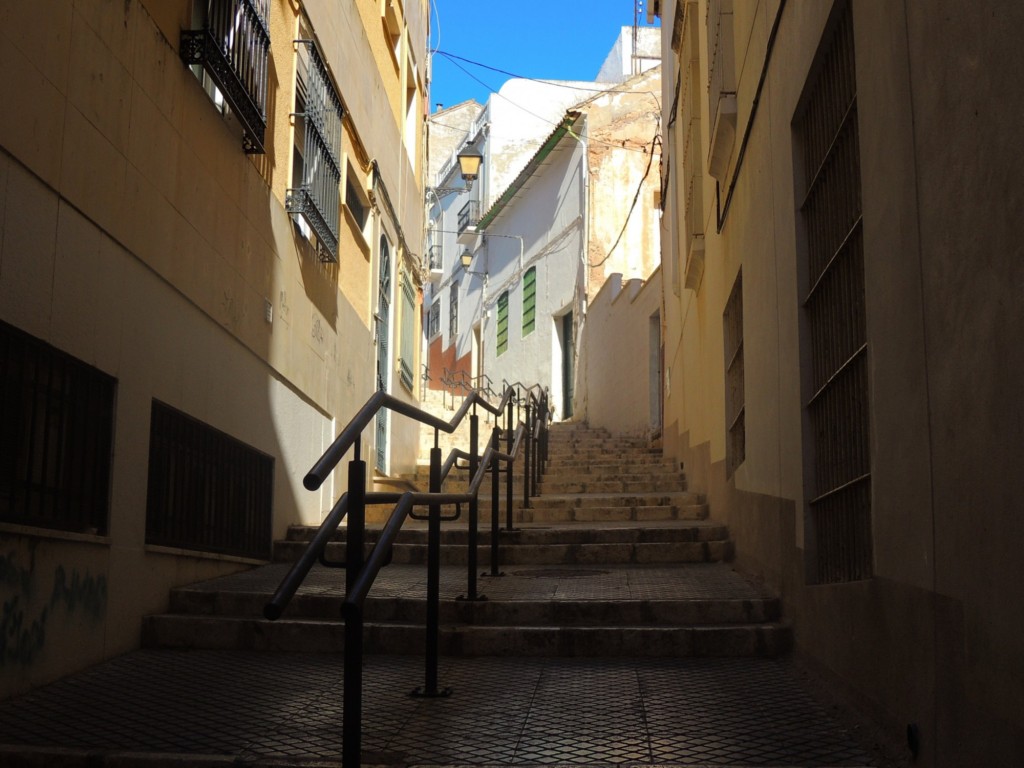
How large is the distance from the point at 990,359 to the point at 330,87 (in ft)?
25.1

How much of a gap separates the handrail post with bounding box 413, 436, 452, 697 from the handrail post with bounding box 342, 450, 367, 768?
92 centimetres

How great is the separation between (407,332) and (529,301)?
10.1 meters

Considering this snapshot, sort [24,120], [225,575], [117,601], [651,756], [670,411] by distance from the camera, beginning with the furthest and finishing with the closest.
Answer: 1. [670,411]
2. [225,575]
3. [117,601]
4. [24,120]
5. [651,756]

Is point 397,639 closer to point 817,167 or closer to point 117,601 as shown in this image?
point 117,601

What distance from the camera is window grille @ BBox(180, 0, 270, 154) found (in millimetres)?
5969

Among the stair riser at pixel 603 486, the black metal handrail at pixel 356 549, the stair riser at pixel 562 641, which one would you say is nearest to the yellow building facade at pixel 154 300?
the stair riser at pixel 562 641

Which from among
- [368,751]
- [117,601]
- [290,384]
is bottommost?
[368,751]

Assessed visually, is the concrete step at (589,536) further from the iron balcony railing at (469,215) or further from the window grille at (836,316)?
the iron balcony railing at (469,215)

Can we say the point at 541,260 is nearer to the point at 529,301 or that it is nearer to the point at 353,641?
the point at 529,301

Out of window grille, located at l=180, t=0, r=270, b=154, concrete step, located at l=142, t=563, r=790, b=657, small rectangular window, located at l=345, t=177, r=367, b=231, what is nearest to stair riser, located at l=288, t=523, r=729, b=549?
concrete step, located at l=142, t=563, r=790, b=657

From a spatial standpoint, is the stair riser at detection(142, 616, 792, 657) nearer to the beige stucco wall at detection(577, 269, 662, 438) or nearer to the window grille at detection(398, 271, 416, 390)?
the window grille at detection(398, 271, 416, 390)

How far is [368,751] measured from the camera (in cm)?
345

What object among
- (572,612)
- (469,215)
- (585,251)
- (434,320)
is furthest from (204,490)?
(434,320)

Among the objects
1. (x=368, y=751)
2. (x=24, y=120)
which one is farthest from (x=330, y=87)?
(x=368, y=751)
